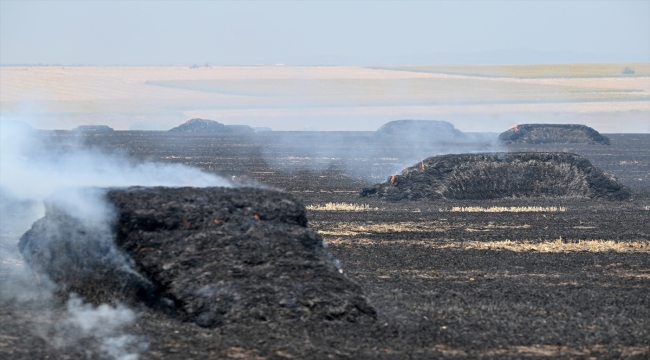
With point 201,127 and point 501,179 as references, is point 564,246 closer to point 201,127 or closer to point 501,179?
point 501,179

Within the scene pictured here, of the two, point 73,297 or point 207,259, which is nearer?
point 207,259

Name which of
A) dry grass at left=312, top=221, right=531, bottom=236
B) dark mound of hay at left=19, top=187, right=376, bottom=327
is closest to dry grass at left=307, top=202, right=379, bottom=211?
dry grass at left=312, top=221, right=531, bottom=236

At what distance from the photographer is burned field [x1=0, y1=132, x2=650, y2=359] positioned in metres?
13.4

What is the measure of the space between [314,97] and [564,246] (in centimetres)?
13413

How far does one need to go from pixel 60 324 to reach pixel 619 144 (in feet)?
233

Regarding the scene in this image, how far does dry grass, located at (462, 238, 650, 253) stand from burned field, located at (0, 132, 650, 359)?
0.03 meters

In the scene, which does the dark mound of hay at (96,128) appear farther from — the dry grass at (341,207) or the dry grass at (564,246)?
the dry grass at (564,246)

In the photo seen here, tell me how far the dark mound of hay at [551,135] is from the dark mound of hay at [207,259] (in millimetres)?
65321

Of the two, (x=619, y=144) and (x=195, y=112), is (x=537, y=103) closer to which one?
(x=195, y=112)

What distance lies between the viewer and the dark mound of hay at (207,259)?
582 inches

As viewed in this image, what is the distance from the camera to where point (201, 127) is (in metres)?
104

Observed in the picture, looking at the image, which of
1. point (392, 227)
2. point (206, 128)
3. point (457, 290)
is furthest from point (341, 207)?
point (206, 128)

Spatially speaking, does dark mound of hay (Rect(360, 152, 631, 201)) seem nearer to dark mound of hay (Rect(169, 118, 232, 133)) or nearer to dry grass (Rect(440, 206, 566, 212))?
dry grass (Rect(440, 206, 566, 212))

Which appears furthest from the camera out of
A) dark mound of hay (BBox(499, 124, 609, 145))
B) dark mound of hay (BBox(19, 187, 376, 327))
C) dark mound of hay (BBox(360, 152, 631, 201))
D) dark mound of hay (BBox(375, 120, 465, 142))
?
dark mound of hay (BBox(375, 120, 465, 142))
